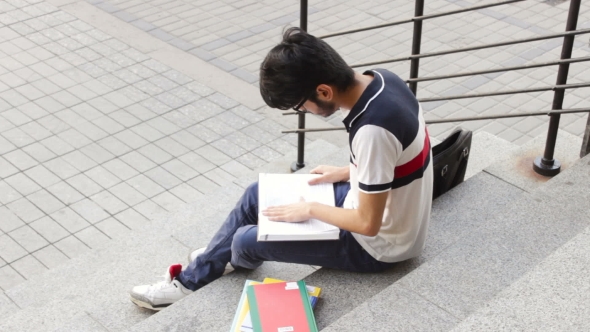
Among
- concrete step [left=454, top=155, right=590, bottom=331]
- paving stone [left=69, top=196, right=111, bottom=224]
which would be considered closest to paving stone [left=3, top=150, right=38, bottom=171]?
paving stone [left=69, top=196, right=111, bottom=224]

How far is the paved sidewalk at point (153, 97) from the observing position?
507 centimetres

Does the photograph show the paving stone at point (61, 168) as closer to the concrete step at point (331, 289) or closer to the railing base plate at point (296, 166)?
the railing base plate at point (296, 166)

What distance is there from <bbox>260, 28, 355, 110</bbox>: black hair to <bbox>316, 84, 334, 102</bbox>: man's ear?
0.01 m

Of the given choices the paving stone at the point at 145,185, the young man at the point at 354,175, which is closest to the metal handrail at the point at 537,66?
the young man at the point at 354,175

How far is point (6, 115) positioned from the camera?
605 cm

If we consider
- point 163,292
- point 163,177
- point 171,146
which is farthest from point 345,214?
point 171,146

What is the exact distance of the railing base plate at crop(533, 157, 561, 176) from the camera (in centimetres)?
415

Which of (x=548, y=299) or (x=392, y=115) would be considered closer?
(x=548, y=299)

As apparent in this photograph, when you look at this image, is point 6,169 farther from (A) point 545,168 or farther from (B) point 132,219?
(A) point 545,168

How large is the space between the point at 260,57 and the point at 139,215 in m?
2.67

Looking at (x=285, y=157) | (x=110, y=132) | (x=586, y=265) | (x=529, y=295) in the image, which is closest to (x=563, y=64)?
(x=586, y=265)

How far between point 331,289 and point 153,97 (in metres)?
3.74

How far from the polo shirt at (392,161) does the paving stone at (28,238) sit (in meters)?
2.51

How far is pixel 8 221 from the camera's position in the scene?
192 inches
